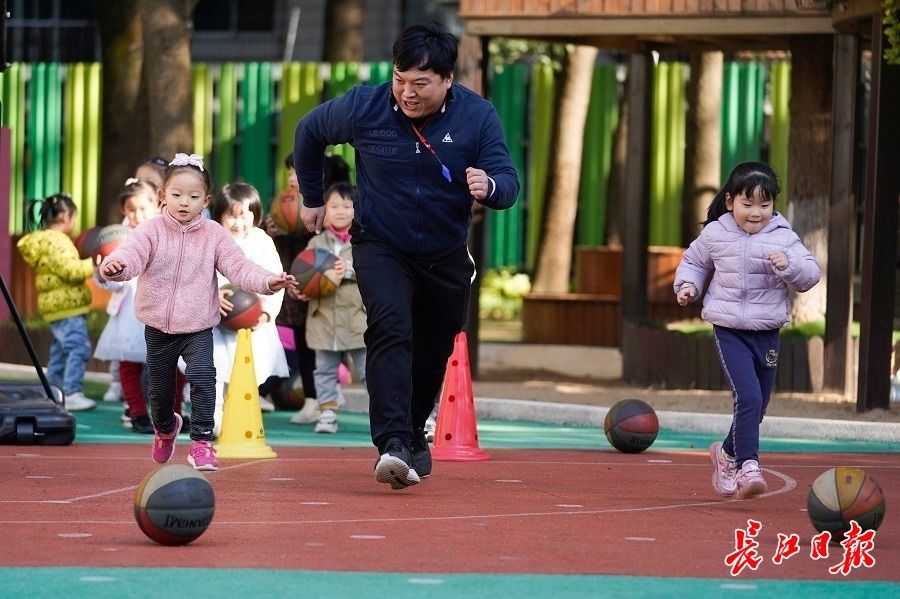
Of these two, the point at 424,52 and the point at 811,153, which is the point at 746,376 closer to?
the point at 424,52

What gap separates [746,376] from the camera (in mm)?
8742

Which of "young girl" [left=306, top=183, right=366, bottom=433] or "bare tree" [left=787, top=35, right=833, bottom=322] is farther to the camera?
"bare tree" [left=787, top=35, right=833, bottom=322]

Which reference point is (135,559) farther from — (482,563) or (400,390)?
(400,390)

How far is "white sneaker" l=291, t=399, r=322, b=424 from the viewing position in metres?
13.2

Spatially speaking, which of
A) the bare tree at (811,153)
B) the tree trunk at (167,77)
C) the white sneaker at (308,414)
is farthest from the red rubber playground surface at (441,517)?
the tree trunk at (167,77)

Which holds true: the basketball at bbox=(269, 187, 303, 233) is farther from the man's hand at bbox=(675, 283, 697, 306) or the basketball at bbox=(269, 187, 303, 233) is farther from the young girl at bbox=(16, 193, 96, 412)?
the man's hand at bbox=(675, 283, 697, 306)

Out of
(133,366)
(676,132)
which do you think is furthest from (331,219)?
(676,132)

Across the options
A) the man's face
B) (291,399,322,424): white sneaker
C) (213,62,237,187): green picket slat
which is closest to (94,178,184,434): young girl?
(291,399,322,424): white sneaker

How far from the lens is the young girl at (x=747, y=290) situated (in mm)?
8703

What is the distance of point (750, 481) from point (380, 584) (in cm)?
286

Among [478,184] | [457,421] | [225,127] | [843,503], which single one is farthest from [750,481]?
[225,127]

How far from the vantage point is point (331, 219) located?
12.4 meters

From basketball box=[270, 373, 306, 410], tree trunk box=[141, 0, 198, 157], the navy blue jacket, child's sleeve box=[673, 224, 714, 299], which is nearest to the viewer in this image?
the navy blue jacket

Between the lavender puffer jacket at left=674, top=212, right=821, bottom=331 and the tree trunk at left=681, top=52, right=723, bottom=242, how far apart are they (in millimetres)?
11530
